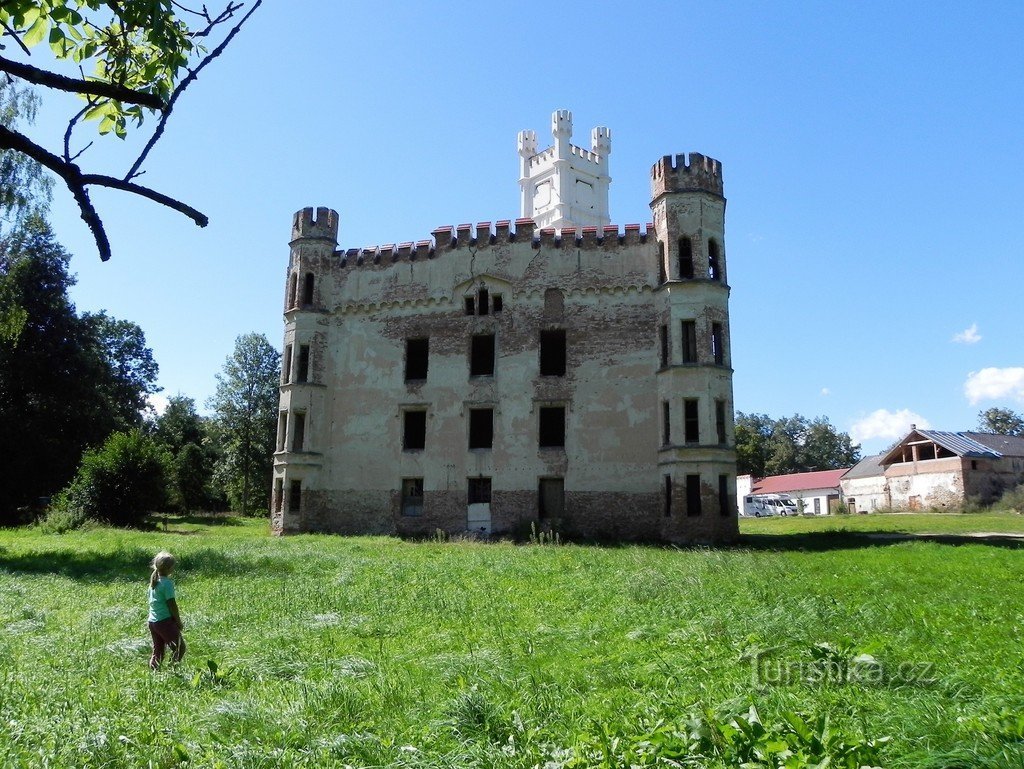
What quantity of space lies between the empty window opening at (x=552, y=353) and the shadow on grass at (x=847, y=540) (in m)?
9.12

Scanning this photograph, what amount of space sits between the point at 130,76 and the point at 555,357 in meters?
24.7

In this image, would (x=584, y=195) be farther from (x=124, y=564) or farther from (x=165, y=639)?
(x=165, y=639)

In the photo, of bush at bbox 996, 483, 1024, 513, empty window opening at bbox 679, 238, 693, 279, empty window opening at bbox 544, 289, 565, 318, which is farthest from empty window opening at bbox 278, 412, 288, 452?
bush at bbox 996, 483, 1024, 513

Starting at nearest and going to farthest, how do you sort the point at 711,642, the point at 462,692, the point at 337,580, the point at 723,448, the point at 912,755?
the point at 912,755
the point at 462,692
the point at 711,642
the point at 337,580
the point at 723,448

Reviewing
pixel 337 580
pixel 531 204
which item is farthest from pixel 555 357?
pixel 531 204

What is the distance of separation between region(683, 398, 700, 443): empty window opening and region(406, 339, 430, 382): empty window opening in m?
10.5

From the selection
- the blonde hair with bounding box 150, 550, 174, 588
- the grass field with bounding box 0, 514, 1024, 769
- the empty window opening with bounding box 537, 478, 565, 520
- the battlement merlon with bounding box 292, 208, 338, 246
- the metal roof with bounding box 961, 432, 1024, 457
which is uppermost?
the battlement merlon with bounding box 292, 208, 338, 246

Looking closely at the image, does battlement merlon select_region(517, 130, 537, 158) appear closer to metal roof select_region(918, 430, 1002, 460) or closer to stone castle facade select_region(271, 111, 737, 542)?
stone castle facade select_region(271, 111, 737, 542)

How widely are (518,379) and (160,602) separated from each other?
20.7m

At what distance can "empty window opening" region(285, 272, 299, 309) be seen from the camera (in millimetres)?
30567

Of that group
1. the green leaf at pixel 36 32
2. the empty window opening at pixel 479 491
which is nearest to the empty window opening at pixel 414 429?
the empty window opening at pixel 479 491

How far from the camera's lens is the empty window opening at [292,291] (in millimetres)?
30567

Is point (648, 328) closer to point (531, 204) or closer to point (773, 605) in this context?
point (773, 605)

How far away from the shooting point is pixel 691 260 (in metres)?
26.5
